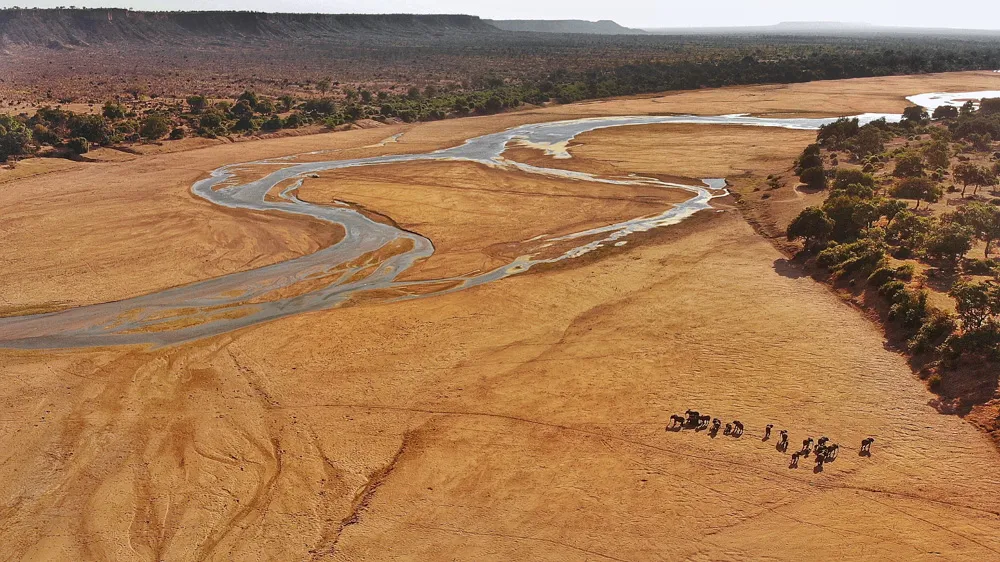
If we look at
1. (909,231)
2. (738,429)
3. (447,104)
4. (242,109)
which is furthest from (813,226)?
(242,109)

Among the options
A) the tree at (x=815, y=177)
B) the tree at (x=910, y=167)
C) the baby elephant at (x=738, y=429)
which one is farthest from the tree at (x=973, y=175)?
the baby elephant at (x=738, y=429)

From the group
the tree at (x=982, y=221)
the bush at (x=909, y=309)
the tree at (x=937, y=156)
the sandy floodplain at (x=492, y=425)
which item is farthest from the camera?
the tree at (x=937, y=156)

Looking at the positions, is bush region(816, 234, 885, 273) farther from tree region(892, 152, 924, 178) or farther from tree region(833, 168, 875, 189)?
tree region(892, 152, 924, 178)

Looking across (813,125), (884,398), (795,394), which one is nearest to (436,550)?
(795,394)

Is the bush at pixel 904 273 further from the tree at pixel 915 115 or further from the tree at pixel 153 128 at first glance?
the tree at pixel 153 128

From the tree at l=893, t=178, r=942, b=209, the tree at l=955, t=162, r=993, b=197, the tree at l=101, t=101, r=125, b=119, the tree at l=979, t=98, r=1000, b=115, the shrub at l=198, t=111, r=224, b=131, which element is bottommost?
the tree at l=893, t=178, r=942, b=209

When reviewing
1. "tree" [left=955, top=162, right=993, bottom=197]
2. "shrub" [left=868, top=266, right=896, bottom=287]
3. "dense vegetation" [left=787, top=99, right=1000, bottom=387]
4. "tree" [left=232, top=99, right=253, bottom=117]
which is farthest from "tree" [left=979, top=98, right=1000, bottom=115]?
"tree" [left=232, top=99, right=253, bottom=117]

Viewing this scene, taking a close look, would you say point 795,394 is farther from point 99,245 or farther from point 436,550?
point 99,245
